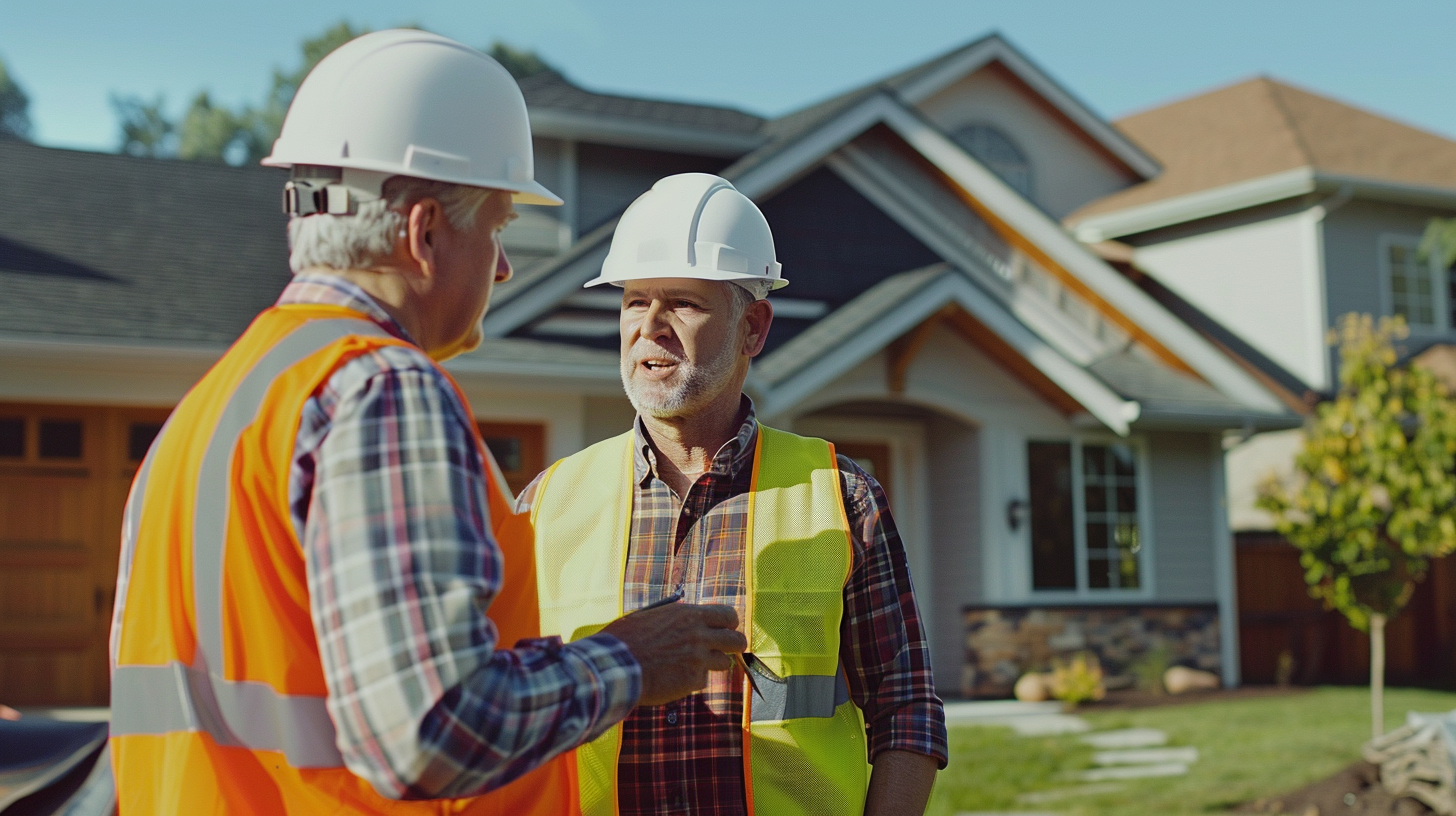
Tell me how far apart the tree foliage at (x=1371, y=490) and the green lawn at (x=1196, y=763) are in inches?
47.6

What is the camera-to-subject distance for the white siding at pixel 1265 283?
699 inches

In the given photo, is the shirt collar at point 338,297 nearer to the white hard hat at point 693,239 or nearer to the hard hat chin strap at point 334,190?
the hard hat chin strap at point 334,190

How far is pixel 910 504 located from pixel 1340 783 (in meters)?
6.10

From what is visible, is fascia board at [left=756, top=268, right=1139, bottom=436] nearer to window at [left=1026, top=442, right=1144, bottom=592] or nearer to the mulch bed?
window at [left=1026, top=442, right=1144, bottom=592]

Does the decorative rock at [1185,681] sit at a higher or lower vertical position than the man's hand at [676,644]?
lower

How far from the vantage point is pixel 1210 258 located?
19094 mm

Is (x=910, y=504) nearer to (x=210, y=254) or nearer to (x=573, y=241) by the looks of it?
(x=573, y=241)

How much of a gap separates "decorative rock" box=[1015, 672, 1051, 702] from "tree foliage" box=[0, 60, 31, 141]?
51616mm

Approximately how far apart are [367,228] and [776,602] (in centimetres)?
117

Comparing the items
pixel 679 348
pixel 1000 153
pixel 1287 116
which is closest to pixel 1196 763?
pixel 679 348

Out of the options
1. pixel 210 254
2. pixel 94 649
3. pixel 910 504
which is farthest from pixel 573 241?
pixel 94 649

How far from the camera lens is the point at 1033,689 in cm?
1292

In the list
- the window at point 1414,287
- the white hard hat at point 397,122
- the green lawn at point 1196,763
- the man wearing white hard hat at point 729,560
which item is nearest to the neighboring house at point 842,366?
the green lawn at point 1196,763

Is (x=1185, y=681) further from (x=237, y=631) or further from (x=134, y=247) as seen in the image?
(x=237, y=631)
